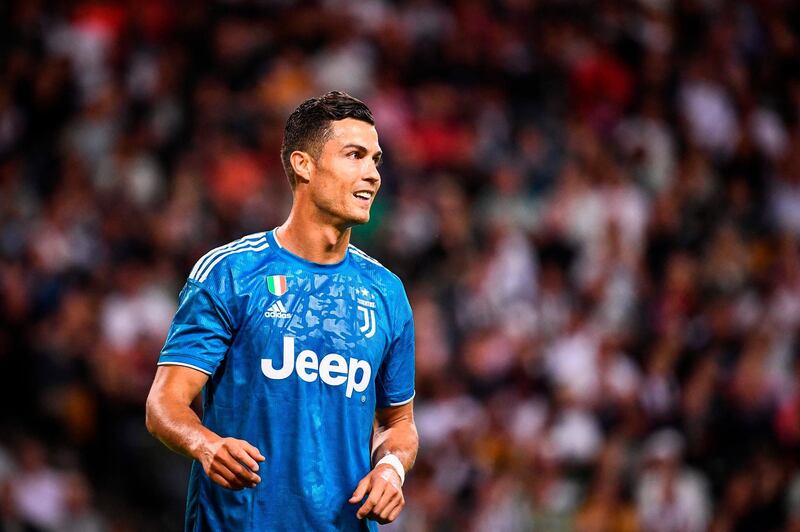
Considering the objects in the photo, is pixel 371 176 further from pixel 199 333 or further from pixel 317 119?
pixel 199 333

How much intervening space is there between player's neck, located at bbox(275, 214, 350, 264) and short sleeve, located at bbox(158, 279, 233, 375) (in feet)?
1.32

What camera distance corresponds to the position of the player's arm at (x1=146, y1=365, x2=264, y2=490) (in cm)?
399

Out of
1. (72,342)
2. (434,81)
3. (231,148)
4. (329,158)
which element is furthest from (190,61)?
(329,158)

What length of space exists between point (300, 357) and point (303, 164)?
0.74 metres

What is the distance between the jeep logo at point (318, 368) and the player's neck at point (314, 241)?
36 cm

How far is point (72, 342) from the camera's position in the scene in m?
10.1

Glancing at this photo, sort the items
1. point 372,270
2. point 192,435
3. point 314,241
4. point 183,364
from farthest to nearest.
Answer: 1. point 372,270
2. point 314,241
3. point 183,364
4. point 192,435

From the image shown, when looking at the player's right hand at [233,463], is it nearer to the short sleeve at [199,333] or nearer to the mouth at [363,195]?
the short sleeve at [199,333]

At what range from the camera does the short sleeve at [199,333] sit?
→ 4.33 meters

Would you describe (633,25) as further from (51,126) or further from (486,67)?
(51,126)

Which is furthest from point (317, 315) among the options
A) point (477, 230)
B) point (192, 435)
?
point (477, 230)

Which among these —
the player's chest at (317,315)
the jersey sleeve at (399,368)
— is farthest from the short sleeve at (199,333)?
the jersey sleeve at (399,368)

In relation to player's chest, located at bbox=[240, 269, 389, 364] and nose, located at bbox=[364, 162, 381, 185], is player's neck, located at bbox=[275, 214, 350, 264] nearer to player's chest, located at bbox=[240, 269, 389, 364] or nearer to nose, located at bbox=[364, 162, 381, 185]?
player's chest, located at bbox=[240, 269, 389, 364]

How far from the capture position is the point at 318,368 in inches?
176
